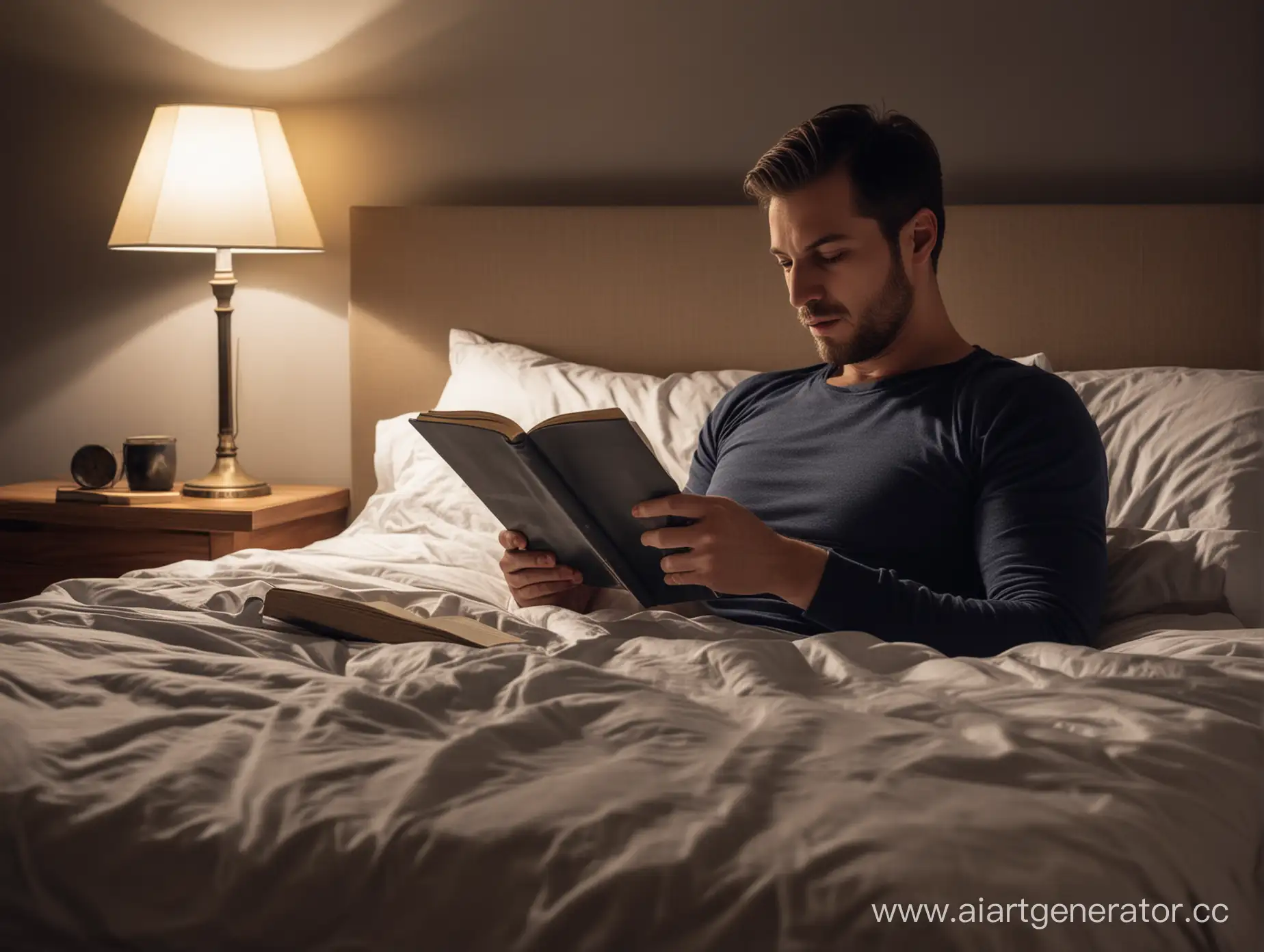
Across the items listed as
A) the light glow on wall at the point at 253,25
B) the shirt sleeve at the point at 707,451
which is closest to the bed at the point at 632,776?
the shirt sleeve at the point at 707,451

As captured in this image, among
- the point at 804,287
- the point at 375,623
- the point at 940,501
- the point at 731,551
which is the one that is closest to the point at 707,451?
the point at 804,287

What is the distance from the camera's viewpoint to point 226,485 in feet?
7.79

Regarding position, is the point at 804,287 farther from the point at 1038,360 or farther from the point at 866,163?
the point at 1038,360

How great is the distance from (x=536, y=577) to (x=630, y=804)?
0.68 m

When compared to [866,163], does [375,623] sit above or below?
below

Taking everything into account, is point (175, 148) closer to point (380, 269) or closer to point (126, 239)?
point (126, 239)

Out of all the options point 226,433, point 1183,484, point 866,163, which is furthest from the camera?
point 226,433

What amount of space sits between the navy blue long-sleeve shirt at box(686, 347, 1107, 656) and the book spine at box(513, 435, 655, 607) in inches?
5.7

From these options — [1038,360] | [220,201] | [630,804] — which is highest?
[220,201]

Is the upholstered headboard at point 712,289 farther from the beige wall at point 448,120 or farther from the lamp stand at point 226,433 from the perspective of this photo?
the lamp stand at point 226,433

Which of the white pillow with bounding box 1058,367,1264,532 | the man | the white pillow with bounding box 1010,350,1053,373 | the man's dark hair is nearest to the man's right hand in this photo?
the man

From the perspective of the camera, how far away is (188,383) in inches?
107

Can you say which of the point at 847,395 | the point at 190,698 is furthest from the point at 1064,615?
the point at 190,698

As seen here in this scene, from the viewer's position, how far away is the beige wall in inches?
87.6
